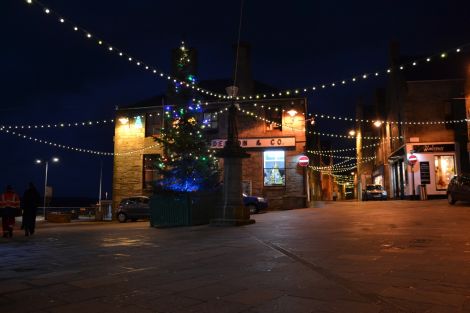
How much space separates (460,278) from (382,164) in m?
41.2

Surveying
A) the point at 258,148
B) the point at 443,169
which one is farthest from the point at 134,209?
the point at 443,169

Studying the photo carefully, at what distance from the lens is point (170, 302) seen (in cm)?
476

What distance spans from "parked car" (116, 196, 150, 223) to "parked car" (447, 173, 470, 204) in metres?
16.2

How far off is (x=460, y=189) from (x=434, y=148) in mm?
11991

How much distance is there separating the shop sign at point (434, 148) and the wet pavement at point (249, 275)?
22.7 meters

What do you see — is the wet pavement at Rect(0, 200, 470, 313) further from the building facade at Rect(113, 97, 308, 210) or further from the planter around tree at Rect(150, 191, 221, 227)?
the building facade at Rect(113, 97, 308, 210)

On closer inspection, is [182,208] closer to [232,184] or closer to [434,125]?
[232,184]

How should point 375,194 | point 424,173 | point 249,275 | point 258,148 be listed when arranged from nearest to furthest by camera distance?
1. point 249,275
2. point 258,148
3. point 424,173
4. point 375,194

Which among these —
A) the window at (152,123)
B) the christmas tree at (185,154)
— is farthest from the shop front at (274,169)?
the christmas tree at (185,154)

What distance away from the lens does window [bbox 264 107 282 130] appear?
1208 inches

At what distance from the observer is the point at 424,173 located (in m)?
31.5

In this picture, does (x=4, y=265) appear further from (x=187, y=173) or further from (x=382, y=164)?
(x=382, y=164)

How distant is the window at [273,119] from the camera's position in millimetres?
30688

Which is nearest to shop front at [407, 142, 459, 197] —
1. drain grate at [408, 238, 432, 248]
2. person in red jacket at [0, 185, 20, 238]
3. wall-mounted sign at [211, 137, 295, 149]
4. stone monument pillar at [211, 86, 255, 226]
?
wall-mounted sign at [211, 137, 295, 149]
